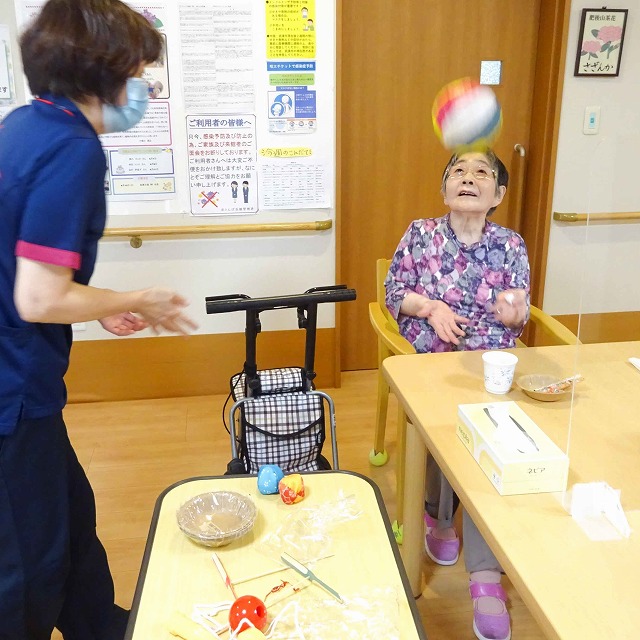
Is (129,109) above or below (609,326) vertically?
above

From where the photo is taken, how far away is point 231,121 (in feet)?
9.03

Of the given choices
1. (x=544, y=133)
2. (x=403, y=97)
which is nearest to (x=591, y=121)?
(x=544, y=133)

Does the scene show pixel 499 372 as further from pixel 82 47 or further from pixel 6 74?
pixel 6 74

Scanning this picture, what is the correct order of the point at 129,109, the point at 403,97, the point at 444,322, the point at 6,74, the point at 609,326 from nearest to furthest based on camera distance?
the point at 129,109 < the point at 609,326 < the point at 444,322 < the point at 6,74 < the point at 403,97

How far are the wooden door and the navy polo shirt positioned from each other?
6.27ft

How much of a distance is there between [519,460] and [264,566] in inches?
18.2

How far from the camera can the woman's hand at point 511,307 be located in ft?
5.70

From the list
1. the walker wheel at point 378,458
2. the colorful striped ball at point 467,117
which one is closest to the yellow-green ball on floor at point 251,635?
the colorful striped ball at point 467,117

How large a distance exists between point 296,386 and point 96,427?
1.35 metres

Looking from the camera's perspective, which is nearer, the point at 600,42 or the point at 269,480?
Answer: the point at 269,480

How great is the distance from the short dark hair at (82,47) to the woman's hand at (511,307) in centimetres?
109

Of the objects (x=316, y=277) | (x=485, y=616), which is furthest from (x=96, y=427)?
(x=485, y=616)

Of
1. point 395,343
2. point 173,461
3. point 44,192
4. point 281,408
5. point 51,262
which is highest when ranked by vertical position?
point 44,192

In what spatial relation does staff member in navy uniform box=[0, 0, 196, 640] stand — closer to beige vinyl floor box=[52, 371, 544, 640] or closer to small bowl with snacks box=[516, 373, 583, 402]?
beige vinyl floor box=[52, 371, 544, 640]
